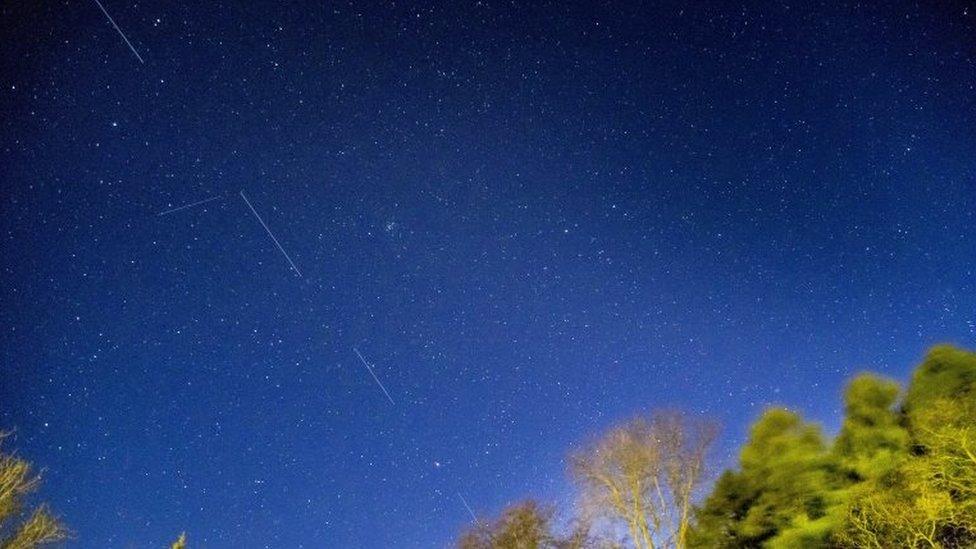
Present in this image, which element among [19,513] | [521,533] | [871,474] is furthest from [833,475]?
[19,513]

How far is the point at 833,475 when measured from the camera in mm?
18172

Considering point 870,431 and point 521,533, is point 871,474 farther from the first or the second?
point 521,533

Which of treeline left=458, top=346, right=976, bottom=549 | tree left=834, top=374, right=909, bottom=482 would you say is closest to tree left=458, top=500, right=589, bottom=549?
treeline left=458, top=346, right=976, bottom=549

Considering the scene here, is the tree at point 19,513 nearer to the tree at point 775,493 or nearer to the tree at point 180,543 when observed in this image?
the tree at point 180,543

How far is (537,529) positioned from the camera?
107ft

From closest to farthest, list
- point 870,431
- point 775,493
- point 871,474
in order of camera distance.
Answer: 1. point 871,474
2. point 870,431
3. point 775,493

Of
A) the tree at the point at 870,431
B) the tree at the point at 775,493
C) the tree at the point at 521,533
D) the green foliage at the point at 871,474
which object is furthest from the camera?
the tree at the point at 521,533

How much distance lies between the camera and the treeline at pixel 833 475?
14609 millimetres

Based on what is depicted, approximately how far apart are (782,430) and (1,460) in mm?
33039

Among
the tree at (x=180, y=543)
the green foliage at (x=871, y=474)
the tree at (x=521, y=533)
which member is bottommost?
the green foliage at (x=871, y=474)

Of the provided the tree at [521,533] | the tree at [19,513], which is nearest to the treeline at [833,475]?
the tree at [521,533]

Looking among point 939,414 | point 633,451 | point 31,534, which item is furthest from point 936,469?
point 31,534

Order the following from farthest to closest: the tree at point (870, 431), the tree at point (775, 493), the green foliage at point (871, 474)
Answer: the tree at point (775, 493), the tree at point (870, 431), the green foliage at point (871, 474)

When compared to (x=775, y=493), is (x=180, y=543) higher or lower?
higher
